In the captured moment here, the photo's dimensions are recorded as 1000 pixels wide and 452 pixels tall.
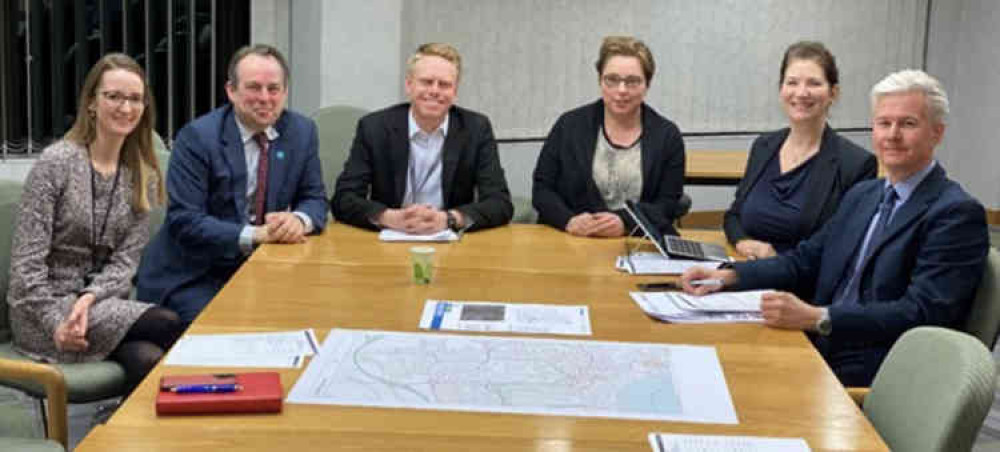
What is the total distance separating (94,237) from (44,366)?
2.63ft

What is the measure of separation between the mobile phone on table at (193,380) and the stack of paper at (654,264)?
55.9 inches

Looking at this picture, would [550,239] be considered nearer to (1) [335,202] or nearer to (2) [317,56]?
(1) [335,202]

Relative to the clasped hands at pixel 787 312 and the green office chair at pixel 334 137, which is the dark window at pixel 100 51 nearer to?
the green office chair at pixel 334 137

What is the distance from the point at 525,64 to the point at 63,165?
424cm

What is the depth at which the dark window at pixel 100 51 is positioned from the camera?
17.5 feet

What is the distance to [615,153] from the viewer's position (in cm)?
400

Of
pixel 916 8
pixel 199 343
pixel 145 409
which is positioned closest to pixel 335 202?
pixel 199 343

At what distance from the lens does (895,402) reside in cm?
208

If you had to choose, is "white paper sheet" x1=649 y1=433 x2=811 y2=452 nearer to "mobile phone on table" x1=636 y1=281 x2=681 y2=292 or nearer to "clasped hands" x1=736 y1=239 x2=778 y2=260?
"mobile phone on table" x1=636 y1=281 x2=681 y2=292

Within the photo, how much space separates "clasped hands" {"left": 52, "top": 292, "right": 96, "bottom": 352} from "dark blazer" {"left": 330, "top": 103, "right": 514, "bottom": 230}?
1043 mm

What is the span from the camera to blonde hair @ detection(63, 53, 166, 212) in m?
3.22

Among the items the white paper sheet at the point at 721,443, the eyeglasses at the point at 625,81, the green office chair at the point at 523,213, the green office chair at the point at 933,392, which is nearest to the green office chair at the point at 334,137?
the green office chair at the point at 523,213

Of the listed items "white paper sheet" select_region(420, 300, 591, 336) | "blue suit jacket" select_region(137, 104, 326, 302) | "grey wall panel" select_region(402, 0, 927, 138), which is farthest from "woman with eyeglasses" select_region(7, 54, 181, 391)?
"grey wall panel" select_region(402, 0, 927, 138)

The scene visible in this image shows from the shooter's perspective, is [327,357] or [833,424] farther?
[327,357]
